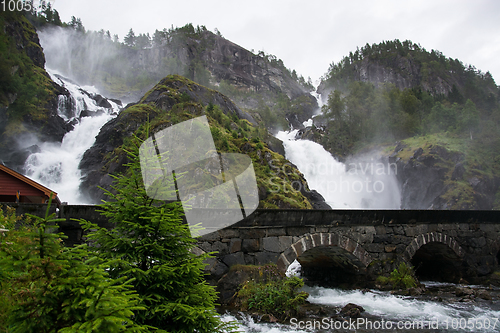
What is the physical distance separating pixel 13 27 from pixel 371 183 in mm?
49455

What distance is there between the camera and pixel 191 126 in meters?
21.7

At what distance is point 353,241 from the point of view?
31.8ft

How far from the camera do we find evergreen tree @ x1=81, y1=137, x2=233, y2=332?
2.91 m

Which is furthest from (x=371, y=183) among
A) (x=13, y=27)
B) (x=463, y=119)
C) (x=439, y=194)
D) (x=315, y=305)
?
(x=13, y=27)

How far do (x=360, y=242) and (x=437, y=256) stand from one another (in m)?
6.08

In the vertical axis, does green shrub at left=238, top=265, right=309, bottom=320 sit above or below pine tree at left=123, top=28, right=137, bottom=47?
below

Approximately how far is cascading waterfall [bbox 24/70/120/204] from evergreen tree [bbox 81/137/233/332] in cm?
2362

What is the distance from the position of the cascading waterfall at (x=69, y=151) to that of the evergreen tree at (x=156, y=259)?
77.5 ft

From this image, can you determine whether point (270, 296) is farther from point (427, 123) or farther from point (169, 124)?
point (427, 123)

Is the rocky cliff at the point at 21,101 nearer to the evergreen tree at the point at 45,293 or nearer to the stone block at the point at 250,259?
the stone block at the point at 250,259

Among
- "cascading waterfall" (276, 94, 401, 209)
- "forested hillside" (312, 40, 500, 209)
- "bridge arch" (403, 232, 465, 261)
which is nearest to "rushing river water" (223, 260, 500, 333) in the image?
"bridge arch" (403, 232, 465, 261)

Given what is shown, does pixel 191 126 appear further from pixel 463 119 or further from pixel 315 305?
pixel 463 119

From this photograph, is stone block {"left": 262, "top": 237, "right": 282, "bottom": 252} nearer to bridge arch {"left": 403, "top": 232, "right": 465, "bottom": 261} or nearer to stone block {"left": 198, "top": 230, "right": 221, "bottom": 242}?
stone block {"left": 198, "top": 230, "right": 221, "bottom": 242}

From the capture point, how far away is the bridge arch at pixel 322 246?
8.45m
